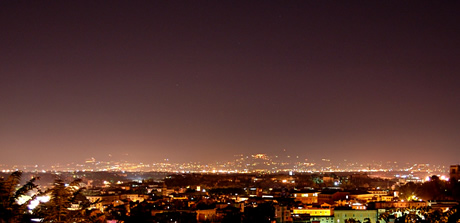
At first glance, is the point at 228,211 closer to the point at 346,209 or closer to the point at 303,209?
the point at 303,209

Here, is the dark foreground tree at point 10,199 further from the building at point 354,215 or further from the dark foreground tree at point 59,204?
the building at point 354,215

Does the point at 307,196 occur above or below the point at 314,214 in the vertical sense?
Result: above

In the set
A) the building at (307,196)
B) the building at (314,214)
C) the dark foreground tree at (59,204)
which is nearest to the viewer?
the dark foreground tree at (59,204)

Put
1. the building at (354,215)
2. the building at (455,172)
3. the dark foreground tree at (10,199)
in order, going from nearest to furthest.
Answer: the dark foreground tree at (10,199) → the building at (354,215) → the building at (455,172)

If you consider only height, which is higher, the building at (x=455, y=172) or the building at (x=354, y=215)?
the building at (x=455, y=172)

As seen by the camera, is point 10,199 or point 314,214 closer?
point 10,199

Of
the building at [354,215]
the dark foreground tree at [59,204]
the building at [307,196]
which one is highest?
the dark foreground tree at [59,204]

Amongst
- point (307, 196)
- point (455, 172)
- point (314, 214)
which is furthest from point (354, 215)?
point (455, 172)

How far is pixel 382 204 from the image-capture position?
2898 cm

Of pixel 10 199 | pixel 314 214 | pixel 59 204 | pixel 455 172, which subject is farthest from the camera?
pixel 455 172

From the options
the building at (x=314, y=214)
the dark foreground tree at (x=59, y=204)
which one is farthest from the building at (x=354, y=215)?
the dark foreground tree at (x=59, y=204)

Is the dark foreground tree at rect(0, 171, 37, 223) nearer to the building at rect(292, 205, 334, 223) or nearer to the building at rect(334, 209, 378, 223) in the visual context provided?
the building at rect(292, 205, 334, 223)

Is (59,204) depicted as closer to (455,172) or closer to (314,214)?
(314,214)

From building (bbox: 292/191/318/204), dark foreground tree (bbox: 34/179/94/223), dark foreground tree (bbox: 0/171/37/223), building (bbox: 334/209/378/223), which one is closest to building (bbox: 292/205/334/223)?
building (bbox: 334/209/378/223)
